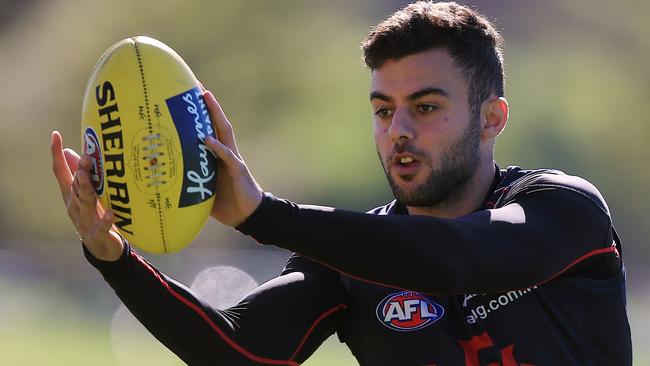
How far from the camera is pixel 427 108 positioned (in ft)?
9.86

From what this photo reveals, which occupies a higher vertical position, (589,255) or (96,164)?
(96,164)

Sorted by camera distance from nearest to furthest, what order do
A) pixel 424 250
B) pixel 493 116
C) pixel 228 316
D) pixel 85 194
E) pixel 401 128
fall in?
pixel 424 250, pixel 85 194, pixel 401 128, pixel 228 316, pixel 493 116

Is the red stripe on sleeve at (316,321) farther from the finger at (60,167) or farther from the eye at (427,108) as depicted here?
the finger at (60,167)

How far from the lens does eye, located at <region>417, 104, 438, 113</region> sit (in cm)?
300

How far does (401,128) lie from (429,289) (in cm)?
68

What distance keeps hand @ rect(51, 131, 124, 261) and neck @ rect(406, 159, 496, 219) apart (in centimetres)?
108

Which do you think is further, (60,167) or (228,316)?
(228,316)

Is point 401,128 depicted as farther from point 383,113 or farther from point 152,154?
point 152,154

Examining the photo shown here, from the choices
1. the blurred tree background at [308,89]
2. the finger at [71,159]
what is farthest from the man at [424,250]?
the blurred tree background at [308,89]

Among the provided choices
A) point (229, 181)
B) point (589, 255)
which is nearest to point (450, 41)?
point (589, 255)

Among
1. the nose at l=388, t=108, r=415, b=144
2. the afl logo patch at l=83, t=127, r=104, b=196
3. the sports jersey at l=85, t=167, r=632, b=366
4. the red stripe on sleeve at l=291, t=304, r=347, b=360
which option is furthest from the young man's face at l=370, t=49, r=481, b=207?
the afl logo patch at l=83, t=127, r=104, b=196

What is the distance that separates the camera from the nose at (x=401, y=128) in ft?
9.58

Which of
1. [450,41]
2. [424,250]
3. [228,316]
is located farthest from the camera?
[450,41]

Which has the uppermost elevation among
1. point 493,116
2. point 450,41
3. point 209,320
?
point 450,41
